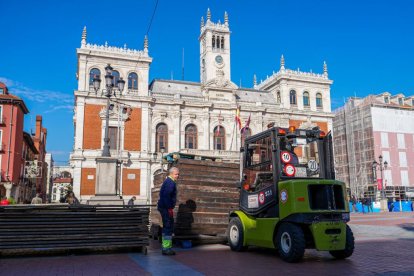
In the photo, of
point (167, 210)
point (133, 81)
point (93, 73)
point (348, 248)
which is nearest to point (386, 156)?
point (133, 81)

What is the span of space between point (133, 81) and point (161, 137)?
6.44m

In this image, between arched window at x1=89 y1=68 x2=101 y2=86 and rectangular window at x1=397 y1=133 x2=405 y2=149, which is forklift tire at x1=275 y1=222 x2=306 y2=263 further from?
rectangular window at x1=397 y1=133 x2=405 y2=149

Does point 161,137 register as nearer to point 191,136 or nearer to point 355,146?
point 191,136

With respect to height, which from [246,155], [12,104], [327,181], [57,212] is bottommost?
[57,212]

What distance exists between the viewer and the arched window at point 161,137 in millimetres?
38125

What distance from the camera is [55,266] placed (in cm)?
691

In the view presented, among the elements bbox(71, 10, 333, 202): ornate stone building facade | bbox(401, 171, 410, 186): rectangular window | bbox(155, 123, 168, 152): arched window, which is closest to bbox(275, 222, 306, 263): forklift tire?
bbox(71, 10, 333, 202): ornate stone building facade

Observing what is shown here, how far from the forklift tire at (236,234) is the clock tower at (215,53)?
107 ft

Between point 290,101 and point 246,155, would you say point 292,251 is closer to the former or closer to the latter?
point 246,155

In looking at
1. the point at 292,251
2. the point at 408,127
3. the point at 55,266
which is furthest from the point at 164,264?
the point at 408,127

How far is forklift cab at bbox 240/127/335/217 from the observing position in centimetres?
809

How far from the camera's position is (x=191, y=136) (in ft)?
130

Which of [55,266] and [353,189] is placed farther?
[353,189]

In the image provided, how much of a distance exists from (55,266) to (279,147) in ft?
16.7
